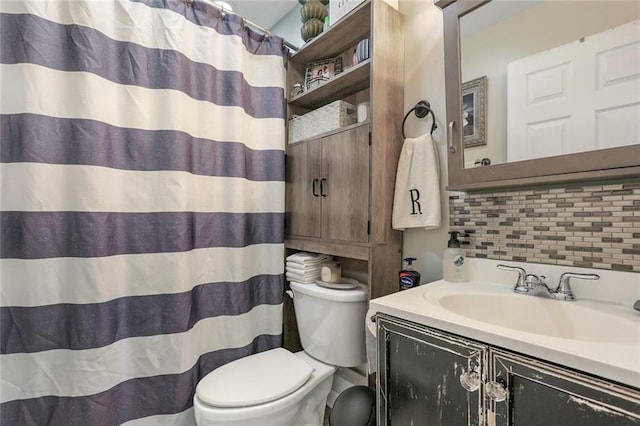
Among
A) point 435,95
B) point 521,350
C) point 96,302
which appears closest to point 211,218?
point 96,302

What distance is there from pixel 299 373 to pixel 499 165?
3.64ft

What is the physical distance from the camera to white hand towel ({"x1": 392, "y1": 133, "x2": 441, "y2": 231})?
113 cm

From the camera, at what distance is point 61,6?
108 cm

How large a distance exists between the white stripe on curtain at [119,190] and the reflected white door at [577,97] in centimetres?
119

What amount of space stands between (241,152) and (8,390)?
1.27 meters

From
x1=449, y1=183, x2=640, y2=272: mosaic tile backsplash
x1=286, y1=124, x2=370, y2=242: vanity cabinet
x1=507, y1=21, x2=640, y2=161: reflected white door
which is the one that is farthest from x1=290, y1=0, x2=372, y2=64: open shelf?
x1=449, y1=183, x2=640, y2=272: mosaic tile backsplash

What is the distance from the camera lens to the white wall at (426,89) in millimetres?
1169

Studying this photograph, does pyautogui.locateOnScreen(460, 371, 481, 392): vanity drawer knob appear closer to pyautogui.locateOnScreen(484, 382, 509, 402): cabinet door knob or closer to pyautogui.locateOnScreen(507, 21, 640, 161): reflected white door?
pyautogui.locateOnScreen(484, 382, 509, 402): cabinet door knob

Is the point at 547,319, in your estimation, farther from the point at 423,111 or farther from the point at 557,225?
the point at 423,111

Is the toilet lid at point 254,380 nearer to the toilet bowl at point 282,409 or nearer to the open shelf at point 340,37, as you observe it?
the toilet bowl at point 282,409

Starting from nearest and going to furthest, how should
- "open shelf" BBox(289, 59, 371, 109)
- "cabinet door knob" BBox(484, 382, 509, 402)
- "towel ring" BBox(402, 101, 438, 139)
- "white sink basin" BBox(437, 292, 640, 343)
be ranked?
"cabinet door knob" BBox(484, 382, 509, 402)
"white sink basin" BBox(437, 292, 640, 343)
"towel ring" BBox(402, 101, 438, 139)
"open shelf" BBox(289, 59, 371, 109)

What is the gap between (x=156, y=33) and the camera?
125 cm

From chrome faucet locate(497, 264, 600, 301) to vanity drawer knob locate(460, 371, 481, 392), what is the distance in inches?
16.2

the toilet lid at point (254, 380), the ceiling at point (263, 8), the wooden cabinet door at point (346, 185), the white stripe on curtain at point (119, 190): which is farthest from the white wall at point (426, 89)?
the ceiling at point (263, 8)
